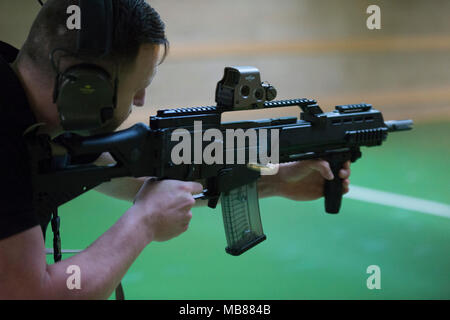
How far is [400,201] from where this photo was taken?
2920 mm

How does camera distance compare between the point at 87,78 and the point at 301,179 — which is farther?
the point at 301,179

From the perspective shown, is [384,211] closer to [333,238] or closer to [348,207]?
[348,207]

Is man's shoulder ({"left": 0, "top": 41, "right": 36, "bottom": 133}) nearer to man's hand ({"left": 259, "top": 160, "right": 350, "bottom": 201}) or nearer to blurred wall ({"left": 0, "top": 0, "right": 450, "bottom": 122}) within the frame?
man's hand ({"left": 259, "top": 160, "right": 350, "bottom": 201})

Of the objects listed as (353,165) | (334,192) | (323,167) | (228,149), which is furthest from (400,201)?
(228,149)

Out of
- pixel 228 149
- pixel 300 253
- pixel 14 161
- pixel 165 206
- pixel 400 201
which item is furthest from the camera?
pixel 400 201

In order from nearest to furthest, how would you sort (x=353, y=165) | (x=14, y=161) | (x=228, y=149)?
(x=14, y=161), (x=228, y=149), (x=353, y=165)

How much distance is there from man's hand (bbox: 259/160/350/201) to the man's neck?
2.46 ft

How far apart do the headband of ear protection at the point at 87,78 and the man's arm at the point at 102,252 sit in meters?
0.21

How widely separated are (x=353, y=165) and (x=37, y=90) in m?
3.11

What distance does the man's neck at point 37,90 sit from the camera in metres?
0.97

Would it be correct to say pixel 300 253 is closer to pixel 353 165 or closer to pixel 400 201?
pixel 400 201

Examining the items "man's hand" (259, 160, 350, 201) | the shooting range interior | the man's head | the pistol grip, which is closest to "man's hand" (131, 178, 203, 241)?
the man's head

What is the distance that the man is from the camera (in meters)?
0.88

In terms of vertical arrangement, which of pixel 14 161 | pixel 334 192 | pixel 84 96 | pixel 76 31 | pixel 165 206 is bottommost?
pixel 334 192
